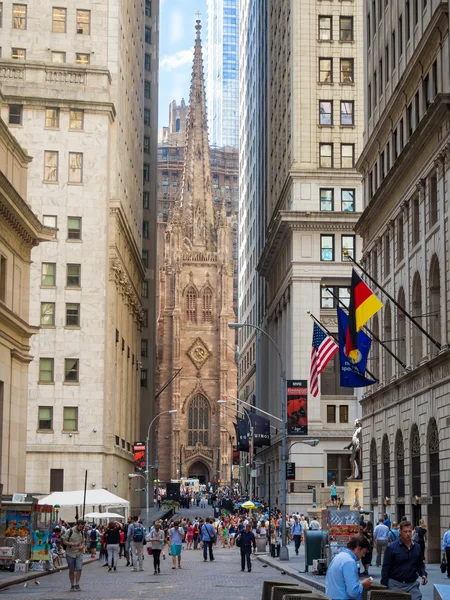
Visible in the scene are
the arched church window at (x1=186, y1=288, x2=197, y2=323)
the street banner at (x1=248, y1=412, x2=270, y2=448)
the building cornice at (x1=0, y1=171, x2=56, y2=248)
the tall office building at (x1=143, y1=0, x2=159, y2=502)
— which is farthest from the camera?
the arched church window at (x1=186, y1=288, x2=197, y2=323)

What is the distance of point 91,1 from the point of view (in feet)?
241

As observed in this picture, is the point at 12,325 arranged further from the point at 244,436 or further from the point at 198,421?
the point at 198,421

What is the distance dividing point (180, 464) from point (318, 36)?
348 ft

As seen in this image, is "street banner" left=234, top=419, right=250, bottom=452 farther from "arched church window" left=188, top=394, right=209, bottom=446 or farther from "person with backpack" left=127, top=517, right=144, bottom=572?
"arched church window" left=188, top=394, right=209, bottom=446

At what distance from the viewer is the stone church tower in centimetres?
17888

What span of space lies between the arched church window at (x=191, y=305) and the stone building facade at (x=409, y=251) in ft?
425

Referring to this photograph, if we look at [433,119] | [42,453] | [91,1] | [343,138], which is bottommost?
[42,453]

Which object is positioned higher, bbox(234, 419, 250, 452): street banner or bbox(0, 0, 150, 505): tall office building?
bbox(0, 0, 150, 505): tall office building

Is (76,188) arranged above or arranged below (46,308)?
above

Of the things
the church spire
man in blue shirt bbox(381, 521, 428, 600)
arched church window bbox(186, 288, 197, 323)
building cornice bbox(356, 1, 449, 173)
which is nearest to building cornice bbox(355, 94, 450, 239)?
building cornice bbox(356, 1, 449, 173)

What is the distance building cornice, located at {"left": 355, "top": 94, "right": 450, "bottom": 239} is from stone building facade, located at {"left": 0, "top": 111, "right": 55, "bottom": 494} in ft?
49.6

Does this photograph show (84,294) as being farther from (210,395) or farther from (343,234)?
(210,395)

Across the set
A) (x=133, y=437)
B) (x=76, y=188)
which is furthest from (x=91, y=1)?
(x=133, y=437)

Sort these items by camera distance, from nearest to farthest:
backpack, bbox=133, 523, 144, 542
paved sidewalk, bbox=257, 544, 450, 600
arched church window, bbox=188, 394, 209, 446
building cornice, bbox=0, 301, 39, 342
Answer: paved sidewalk, bbox=257, 544, 450, 600, backpack, bbox=133, 523, 144, 542, building cornice, bbox=0, 301, 39, 342, arched church window, bbox=188, 394, 209, 446
